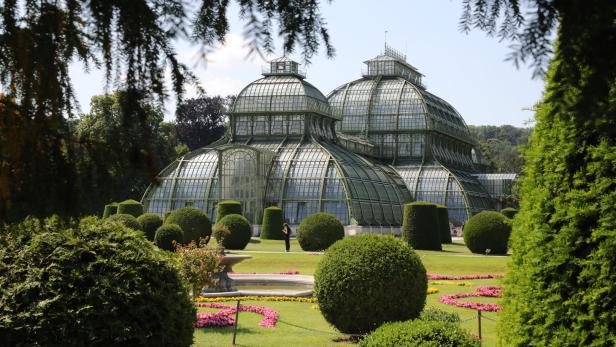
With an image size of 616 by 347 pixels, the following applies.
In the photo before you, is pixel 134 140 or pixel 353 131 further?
pixel 353 131

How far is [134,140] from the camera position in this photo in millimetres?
3871

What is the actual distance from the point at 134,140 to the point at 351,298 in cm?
855

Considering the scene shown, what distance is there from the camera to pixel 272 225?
4031 cm

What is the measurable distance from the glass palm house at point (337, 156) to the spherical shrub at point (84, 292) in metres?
36.6

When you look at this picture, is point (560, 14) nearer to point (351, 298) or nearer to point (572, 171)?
point (572, 171)

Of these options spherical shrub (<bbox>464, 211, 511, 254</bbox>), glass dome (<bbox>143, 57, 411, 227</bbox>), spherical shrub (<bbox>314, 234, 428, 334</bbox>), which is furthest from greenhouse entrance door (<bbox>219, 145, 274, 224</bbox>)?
spherical shrub (<bbox>314, 234, 428, 334</bbox>)

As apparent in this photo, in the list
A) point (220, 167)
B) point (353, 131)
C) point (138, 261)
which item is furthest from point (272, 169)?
point (138, 261)

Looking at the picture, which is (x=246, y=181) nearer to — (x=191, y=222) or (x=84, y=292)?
(x=191, y=222)

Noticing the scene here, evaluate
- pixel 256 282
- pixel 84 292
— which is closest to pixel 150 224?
pixel 256 282

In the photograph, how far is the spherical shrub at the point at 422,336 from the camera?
8617mm

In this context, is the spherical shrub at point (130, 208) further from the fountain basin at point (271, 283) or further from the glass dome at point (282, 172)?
the fountain basin at point (271, 283)

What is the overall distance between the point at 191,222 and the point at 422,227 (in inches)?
398

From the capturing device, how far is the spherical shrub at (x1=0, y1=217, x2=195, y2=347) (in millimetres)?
7254

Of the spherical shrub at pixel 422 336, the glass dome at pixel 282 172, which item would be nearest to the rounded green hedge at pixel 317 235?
the glass dome at pixel 282 172
